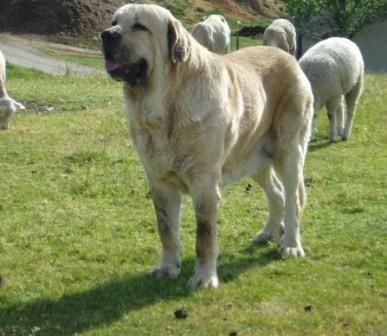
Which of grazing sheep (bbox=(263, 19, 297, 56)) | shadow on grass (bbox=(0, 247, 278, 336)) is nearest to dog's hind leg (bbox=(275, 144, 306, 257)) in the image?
shadow on grass (bbox=(0, 247, 278, 336))

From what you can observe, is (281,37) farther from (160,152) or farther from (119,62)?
(119,62)

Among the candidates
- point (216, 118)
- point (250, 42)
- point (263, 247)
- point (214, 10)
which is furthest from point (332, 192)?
point (214, 10)

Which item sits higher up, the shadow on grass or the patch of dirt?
the shadow on grass

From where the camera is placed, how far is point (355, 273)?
734 centimetres

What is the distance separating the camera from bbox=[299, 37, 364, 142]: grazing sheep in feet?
45.9

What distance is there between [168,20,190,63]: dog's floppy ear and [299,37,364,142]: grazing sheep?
7558 mm

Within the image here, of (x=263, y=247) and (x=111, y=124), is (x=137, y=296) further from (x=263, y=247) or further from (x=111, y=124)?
(x=111, y=124)

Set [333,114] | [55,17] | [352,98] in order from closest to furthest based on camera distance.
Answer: [333,114]
[352,98]
[55,17]

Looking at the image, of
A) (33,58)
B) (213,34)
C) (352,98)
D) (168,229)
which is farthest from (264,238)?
(33,58)

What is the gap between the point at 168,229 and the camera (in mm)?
7160

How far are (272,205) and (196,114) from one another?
5.94 feet

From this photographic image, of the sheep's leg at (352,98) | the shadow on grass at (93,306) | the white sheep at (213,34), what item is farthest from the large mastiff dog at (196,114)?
the white sheep at (213,34)

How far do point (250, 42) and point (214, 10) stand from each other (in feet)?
47.7

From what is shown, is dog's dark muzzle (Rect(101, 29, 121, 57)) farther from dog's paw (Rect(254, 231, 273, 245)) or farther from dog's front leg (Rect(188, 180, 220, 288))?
dog's paw (Rect(254, 231, 273, 245))
